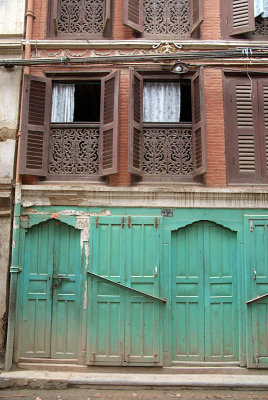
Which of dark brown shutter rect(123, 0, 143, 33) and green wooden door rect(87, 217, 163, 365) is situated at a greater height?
dark brown shutter rect(123, 0, 143, 33)

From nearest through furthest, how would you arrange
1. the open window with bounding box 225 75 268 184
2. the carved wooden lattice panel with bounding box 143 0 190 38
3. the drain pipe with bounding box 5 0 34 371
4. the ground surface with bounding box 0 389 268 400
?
1. the ground surface with bounding box 0 389 268 400
2. the drain pipe with bounding box 5 0 34 371
3. the open window with bounding box 225 75 268 184
4. the carved wooden lattice panel with bounding box 143 0 190 38

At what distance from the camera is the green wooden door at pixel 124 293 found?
5.79 meters

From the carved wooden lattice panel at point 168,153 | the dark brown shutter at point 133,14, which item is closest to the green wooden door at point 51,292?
the carved wooden lattice panel at point 168,153

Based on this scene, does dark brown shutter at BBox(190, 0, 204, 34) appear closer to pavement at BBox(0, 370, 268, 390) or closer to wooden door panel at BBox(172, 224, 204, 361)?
wooden door panel at BBox(172, 224, 204, 361)

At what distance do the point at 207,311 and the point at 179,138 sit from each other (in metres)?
3.31

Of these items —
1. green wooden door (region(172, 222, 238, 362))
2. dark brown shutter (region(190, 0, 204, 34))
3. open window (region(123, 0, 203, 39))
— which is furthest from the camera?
open window (region(123, 0, 203, 39))

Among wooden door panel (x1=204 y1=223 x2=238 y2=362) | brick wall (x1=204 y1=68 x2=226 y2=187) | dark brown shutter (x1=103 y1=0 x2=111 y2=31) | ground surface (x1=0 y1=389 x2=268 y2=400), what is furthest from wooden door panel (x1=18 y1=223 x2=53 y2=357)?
dark brown shutter (x1=103 y1=0 x2=111 y2=31)

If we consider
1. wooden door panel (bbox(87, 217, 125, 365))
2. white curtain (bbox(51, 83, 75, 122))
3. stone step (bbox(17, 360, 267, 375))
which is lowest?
stone step (bbox(17, 360, 267, 375))

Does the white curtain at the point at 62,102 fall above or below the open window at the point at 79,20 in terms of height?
below

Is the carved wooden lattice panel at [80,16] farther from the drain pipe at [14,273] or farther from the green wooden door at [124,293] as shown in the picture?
the green wooden door at [124,293]

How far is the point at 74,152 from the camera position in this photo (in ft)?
21.1

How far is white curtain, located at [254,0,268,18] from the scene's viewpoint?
674 centimetres

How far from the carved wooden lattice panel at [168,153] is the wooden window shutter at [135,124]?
0.53ft

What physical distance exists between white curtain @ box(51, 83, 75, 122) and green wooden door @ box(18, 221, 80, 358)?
2.16 metres
